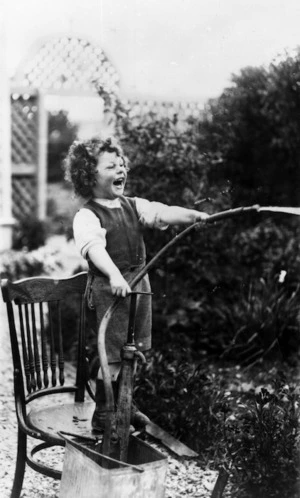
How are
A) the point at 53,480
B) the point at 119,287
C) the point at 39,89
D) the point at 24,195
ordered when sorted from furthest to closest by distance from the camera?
the point at 24,195 → the point at 39,89 → the point at 53,480 → the point at 119,287

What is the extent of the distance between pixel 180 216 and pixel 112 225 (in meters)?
0.26

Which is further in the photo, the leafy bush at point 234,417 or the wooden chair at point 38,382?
the leafy bush at point 234,417

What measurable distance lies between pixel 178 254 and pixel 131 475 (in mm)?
2614

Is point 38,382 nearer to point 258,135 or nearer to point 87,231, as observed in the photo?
point 87,231

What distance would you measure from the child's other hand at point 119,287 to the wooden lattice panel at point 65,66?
12.0 ft

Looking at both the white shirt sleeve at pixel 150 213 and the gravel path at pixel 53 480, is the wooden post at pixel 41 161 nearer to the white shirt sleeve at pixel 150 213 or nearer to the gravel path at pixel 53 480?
the gravel path at pixel 53 480

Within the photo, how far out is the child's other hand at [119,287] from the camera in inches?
101

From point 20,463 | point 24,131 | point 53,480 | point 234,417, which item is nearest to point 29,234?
point 24,131

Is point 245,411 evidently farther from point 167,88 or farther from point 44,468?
point 167,88

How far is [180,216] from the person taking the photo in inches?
108

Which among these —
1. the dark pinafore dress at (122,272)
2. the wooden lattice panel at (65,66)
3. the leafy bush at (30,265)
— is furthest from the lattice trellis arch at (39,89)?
the dark pinafore dress at (122,272)

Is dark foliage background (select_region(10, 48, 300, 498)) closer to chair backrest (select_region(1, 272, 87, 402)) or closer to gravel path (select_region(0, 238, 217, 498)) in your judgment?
gravel path (select_region(0, 238, 217, 498))

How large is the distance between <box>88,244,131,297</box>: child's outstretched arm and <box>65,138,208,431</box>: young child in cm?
5

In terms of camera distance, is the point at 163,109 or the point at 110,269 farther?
the point at 163,109
